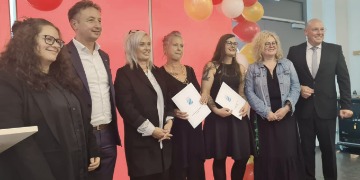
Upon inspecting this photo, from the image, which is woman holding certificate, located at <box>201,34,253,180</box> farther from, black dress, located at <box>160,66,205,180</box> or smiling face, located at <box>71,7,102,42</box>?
smiling face, located at <box>71,7,102,42</box>

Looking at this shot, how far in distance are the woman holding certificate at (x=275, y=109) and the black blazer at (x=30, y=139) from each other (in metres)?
1.65

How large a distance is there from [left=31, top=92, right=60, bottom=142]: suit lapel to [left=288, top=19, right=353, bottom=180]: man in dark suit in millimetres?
2021

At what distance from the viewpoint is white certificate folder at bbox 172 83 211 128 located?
8.15 feet

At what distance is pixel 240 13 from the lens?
3102 mm

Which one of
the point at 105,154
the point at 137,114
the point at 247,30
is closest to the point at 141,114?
the point at 137,114

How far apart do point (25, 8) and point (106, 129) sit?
1288mm

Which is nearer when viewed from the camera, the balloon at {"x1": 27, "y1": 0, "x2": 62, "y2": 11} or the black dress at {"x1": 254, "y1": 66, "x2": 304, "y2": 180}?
the balloon at {"x1": 27, "y1": 0, "x2": 62, "y2": 11}

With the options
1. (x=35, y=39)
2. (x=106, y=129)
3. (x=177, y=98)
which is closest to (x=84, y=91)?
(x=106, y=129)

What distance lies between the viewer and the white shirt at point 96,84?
6.53 ft

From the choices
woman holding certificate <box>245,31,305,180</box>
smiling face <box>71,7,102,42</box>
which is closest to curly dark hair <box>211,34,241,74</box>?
woman holding certificate <box>245,31,305,180</box>

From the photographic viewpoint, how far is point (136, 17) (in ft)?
10.5

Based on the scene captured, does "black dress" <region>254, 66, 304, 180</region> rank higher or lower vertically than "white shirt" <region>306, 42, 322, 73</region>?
lower

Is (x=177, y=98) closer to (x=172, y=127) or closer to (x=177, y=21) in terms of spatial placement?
(x=172, y=127)

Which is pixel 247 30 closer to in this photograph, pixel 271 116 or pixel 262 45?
pixel 262 45
